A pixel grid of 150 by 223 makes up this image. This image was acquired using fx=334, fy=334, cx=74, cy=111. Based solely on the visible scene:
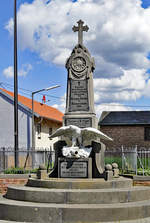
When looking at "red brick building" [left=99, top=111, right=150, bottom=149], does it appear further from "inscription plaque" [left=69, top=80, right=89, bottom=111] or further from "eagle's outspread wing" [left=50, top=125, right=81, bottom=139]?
"eagle's outspread wing" [left=50, top=125, right=81, bottom=139]

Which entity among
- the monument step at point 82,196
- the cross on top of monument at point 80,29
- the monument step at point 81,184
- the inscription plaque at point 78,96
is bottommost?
the monument step at point 82,196

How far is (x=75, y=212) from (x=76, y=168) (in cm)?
252

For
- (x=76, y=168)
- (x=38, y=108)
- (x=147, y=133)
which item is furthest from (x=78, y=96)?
(x=38, y=108)

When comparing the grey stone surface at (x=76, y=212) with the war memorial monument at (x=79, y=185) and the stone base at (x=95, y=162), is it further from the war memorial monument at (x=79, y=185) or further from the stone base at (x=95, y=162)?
the stone base at (x=95, y=162)

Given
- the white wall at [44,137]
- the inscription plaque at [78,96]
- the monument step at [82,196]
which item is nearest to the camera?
the monument step at [82,196]

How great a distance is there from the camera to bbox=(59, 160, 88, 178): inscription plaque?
9758 millimetres

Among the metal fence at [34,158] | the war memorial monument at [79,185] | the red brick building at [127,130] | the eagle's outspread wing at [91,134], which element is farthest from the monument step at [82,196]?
the red brick building at [127,130]

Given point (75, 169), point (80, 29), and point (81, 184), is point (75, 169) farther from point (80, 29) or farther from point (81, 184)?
Result: point (80, 29)

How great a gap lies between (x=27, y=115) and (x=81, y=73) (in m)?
14.2

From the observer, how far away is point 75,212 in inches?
289

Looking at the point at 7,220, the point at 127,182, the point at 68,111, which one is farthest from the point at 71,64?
the point at 7,220

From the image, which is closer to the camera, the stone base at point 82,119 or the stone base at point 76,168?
the stone base at point 76,168

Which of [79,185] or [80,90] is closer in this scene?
[79,185]

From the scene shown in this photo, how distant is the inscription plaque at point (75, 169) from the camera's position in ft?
32.0
